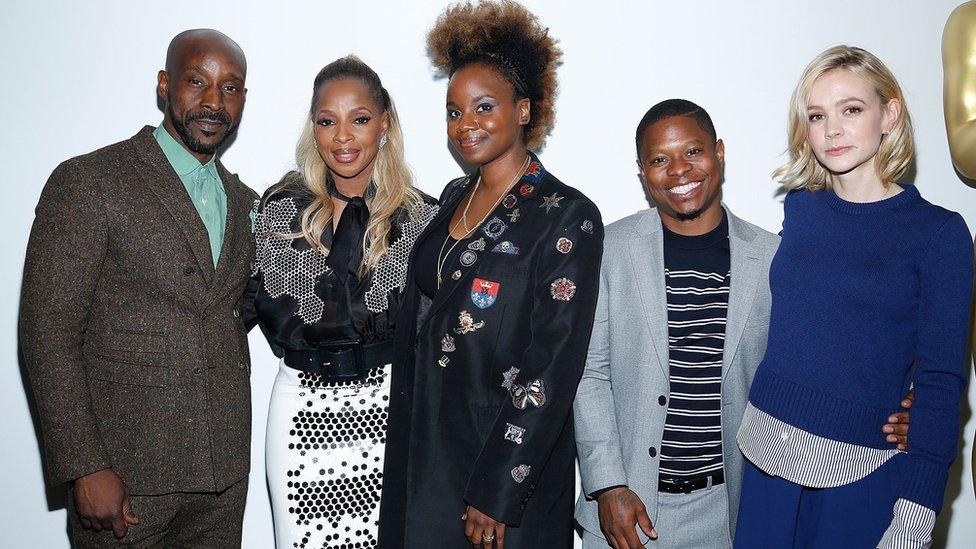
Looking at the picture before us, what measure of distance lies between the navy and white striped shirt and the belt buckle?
3.09 feet

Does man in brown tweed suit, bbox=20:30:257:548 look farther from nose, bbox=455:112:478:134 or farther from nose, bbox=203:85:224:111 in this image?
nose, bbox=455:112:478:134

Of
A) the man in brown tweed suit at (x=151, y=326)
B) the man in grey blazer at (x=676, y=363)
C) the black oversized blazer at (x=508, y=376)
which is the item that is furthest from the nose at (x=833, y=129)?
the man in brown tweed suit at (x=151, y=326)

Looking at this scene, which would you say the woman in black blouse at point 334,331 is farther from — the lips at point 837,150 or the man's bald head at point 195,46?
the lips at point 837,150

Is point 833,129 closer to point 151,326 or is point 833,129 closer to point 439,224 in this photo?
point 439,224

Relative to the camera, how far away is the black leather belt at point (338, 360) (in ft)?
8.09

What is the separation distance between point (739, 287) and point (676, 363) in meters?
0.28

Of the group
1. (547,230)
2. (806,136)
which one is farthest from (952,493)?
(547,230)

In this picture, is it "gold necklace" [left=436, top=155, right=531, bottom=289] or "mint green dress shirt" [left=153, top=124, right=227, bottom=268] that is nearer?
"gold necklace" [left=436, top=155, right=531, bottom=289]

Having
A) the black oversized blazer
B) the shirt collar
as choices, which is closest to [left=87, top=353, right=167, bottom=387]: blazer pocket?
the shirt collar

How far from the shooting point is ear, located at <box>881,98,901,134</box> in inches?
86.0

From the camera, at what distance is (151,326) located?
2.28 m

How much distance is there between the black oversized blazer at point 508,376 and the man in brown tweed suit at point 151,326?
1.90 ft

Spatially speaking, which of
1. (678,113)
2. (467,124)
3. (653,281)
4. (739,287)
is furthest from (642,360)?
(467,124)

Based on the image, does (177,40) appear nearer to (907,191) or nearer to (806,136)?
(806,136)
